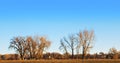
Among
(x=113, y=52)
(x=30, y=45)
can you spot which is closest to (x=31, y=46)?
(x=30, y=45)

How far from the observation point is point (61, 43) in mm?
74312

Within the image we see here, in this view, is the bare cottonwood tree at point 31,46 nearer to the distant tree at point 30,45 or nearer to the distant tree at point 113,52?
the distant tree at point 30,45

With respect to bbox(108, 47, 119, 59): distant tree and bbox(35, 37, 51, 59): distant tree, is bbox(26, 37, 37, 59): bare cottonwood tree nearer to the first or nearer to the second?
bbox(35, 37, 51, 59): distant tree

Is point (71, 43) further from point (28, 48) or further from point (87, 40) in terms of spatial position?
point (28, 48)

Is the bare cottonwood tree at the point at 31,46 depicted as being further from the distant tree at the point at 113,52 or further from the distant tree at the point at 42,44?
the distant tree at the point at 113,52

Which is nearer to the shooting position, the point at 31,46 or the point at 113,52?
the point at 113,52

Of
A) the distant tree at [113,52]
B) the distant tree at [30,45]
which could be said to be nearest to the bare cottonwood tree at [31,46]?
the distant tree at [30,45]

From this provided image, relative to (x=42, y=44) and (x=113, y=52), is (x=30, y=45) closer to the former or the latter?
(x=42, y=44)

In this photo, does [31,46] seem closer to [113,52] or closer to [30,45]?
[30,45]

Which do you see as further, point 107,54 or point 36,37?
point 36,37

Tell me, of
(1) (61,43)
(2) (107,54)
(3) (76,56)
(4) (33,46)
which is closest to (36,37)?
(4) (33,46)

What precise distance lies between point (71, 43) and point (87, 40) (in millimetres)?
4216

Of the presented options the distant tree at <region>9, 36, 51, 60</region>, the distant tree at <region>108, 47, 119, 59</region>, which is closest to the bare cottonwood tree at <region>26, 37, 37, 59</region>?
the distant tree at <region>9, 36, 51, 60</region>

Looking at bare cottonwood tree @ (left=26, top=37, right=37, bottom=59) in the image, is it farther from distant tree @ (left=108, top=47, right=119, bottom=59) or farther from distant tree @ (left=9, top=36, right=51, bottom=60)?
distant tree @ (left=108, top=47, right=119, bottom=59)
